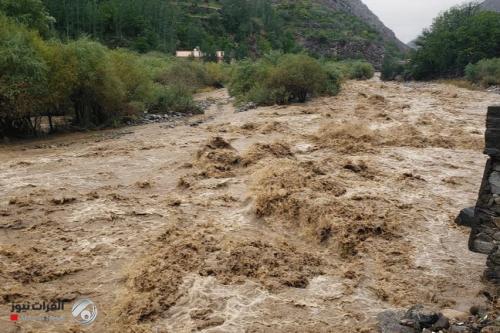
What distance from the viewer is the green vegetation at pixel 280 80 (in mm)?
28938

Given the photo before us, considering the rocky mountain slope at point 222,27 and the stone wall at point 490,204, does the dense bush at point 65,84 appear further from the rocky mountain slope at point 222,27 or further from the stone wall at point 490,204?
the rocky mountain slope at point 222,27

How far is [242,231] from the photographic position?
978 cm

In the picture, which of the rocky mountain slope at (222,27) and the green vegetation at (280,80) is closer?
the green vegetation at (280,80)

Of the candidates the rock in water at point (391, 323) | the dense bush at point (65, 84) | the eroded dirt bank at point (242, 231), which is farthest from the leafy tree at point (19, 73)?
the rock in water at point (391, 323)

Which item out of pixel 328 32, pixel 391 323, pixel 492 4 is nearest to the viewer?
pixel 391 323

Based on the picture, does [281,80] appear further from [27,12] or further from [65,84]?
[27,12]

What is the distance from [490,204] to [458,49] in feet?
166

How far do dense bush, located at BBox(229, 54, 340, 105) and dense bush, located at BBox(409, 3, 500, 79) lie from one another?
25.7 metres

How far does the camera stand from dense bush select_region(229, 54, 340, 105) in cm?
2894

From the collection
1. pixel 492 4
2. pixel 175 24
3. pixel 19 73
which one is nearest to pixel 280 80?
pixel 19 73

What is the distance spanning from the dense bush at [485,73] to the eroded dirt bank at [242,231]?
83.3ft

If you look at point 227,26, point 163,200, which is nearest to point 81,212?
point 163,200

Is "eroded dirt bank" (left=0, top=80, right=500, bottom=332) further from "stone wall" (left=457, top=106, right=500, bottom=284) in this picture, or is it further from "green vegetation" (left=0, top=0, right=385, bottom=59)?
"green vegetation" (left=0, top=0, right=385, bottom=59)

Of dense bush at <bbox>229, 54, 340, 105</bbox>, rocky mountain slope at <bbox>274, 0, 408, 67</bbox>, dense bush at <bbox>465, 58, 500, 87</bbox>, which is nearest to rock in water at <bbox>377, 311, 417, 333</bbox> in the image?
dense bush at <bbox>229, 54, 340, 105</bbox>
